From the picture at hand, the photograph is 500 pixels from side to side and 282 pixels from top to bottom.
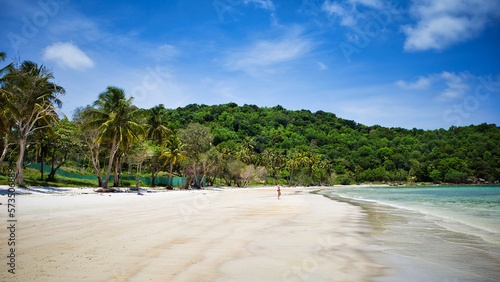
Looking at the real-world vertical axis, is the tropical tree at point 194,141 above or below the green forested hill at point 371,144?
below

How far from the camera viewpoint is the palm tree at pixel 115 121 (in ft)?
97.2

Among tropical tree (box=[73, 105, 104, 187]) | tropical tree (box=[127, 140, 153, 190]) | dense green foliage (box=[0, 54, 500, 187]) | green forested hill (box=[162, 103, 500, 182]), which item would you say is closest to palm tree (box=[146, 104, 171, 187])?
dense green foliage (box=[0, 54, 500, 187])

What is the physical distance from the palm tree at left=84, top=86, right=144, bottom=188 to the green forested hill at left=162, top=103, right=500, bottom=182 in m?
80.8

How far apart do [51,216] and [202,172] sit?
39832mm

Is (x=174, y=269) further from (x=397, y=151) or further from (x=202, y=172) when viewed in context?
(x=397, y=151)

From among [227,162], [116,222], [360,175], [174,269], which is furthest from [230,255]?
[360,175]

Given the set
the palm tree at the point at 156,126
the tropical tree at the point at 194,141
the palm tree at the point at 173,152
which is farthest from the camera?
Answer: the tropical tree at the point at 194,141

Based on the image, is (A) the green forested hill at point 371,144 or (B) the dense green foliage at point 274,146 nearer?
(B) the dense green foliage at point 274,146

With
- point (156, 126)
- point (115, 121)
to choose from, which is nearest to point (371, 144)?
point (156, 126)

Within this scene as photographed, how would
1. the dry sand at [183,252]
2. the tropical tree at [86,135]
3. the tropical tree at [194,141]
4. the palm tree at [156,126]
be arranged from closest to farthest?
the dry sand at [183,252]
the tropical tree at [86,135]
the palm tree at [156,126]
the tropical tree at [194,141]

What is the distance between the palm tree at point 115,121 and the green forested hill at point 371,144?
265 ft

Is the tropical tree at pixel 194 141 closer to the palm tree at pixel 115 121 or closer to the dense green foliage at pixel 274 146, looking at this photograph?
the dense green foliage at pixel 274 146

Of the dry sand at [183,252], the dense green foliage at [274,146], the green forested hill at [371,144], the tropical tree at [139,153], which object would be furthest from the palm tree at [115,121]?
the green forested hill at [371,144]

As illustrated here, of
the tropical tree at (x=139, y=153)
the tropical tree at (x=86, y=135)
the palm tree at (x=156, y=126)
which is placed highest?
the palm tree at (x=156, y=126)
